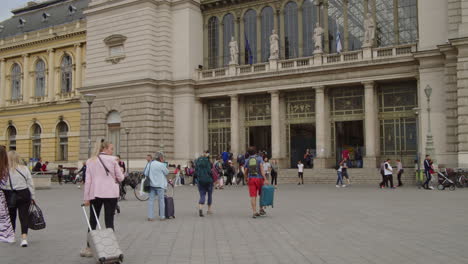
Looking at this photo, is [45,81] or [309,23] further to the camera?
[45,81]

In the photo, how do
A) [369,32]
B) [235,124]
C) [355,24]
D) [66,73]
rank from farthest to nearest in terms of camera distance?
[66,73] < [235,124] < [355,24] < [369,32]

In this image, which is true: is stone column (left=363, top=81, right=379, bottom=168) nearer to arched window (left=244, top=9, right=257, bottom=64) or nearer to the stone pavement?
arched window (left=244, top=9, right=257, bottom=64)

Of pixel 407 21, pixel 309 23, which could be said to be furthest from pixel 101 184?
pixel 309 23

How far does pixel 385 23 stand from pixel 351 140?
28.9ft

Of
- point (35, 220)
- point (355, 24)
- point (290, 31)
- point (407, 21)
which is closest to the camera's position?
point (35, 220)

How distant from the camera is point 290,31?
40.8 m

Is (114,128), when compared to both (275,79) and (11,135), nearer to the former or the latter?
(275,79)

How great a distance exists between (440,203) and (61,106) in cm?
4137

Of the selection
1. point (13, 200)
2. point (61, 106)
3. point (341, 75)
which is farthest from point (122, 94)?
point (13, 200)

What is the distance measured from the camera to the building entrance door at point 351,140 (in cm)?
3803

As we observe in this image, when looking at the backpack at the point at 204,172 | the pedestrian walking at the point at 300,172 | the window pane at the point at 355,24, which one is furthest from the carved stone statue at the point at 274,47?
the backpack at the point at 204,172

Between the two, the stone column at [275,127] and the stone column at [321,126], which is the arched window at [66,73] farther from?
the stone column at [321,126]

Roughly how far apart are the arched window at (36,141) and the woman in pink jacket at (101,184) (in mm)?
47054

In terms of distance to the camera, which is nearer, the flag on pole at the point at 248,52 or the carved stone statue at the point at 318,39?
the carved stone statue at the point at 318,39
